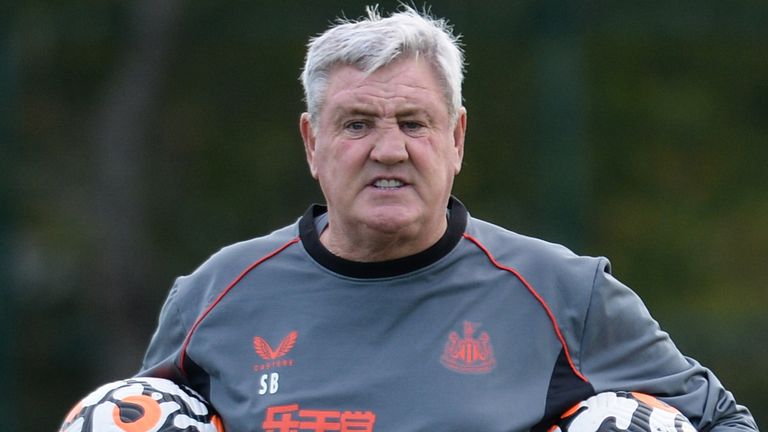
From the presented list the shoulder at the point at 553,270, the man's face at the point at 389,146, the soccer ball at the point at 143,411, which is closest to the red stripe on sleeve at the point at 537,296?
the shoulder at the point at 553,270

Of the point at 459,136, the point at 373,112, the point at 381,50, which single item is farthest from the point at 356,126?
the point at 459,136

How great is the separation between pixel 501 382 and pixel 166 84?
17.5 ft

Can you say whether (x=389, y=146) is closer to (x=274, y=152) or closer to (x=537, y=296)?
(x=537, y=296)

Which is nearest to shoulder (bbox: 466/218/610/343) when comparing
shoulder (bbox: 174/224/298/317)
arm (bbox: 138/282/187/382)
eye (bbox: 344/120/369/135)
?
eye (bbox: 344/120/369/135)

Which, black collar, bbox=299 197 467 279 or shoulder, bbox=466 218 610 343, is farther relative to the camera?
black collar, bbox=299 197 467 279

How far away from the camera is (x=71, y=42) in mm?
8227

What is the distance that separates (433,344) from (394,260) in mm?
244

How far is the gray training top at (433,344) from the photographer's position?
3594 millimetres

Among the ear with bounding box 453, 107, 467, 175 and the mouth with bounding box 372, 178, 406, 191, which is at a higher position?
the ear with bounding box 453, 107, 467, 175

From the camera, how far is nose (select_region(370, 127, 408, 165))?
3.66m

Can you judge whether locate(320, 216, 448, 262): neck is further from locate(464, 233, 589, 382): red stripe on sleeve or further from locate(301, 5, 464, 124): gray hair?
locate(301, 5, 464, 124): gray hair

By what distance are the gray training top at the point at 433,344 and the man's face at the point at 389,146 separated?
0.13 m

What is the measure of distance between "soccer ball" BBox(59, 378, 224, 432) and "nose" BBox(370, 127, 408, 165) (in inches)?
28.1

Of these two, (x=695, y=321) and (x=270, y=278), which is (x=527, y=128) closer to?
(x=695, y=321)
